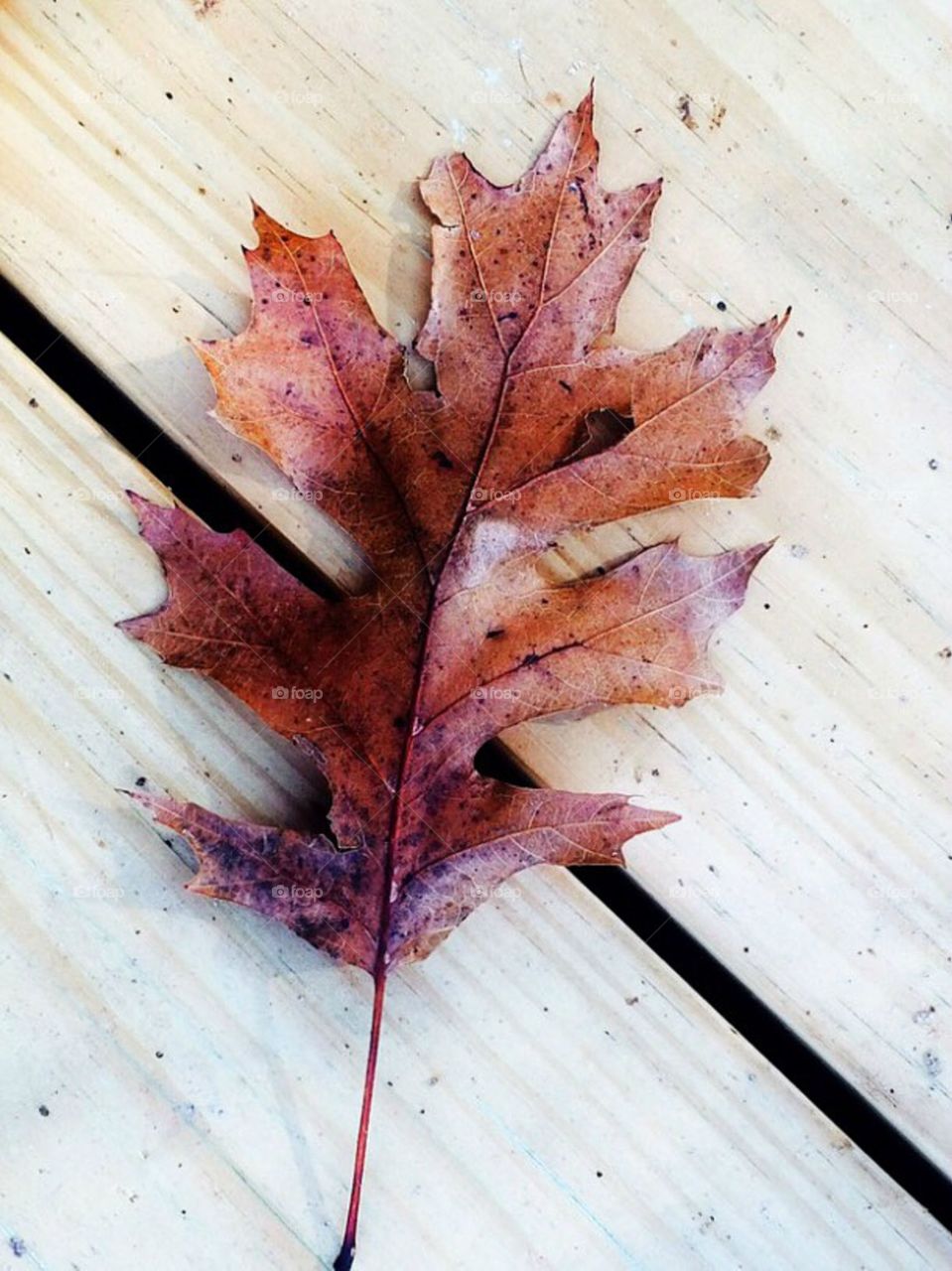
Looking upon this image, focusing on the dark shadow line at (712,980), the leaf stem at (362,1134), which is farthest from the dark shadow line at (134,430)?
the leaf stem at (362,1134)

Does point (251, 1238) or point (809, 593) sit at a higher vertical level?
point (809, 593)

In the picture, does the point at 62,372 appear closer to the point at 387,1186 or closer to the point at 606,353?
the point at 606,353

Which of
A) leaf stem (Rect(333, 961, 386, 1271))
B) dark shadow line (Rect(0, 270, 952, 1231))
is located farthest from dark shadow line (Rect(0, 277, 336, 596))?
leaf stem (Rect(333, 961, 386, 1271))

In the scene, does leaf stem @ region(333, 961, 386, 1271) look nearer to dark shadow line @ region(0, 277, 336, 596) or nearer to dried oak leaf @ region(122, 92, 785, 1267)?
dried oak leaf @ region(122, 92, 785, 1267)

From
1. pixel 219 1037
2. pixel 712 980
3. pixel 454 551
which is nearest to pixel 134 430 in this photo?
pixel 454 551

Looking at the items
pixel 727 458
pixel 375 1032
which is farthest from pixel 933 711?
pixel 375 1032

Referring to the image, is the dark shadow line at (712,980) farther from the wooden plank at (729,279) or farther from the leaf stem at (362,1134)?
the leaf stem at (362,1134)
